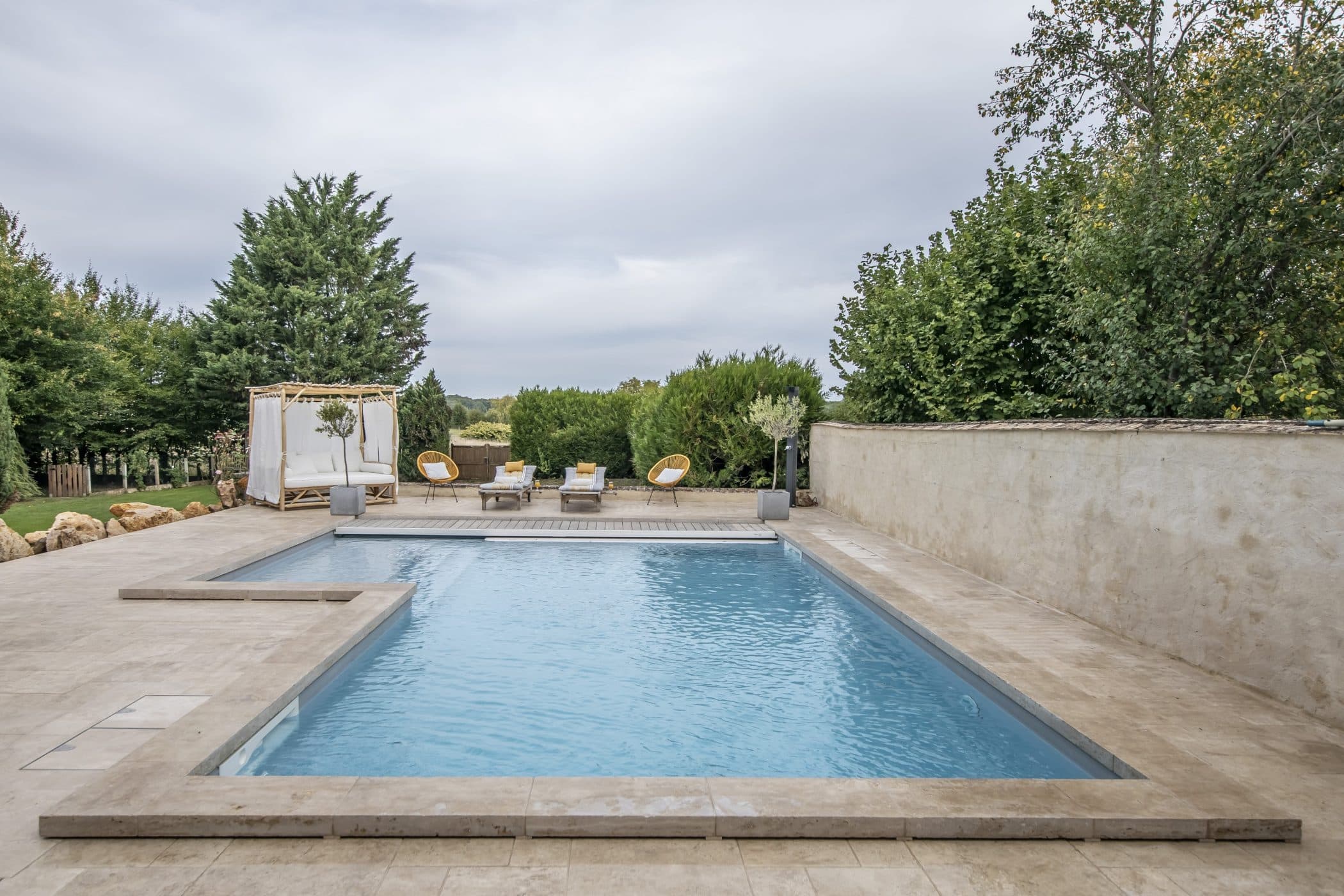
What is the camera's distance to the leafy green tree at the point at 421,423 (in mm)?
16016

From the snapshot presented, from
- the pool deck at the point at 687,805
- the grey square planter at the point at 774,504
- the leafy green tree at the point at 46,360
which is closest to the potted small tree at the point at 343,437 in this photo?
the grey square planter at the point at 774,504

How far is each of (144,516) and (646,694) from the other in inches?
334

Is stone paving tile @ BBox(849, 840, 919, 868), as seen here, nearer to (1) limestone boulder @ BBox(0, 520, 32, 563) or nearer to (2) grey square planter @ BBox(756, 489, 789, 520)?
(2) grey square planter @ BBox(756, 489, 789, 520)

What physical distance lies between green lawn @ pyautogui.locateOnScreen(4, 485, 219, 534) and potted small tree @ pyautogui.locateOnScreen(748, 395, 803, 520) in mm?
9963

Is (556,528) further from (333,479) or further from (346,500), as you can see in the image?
(333,479)

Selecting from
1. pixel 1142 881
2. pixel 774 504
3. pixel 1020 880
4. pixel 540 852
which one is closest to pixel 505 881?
pixel 540 852

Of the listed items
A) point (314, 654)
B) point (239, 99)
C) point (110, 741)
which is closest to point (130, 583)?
point (314, 654)

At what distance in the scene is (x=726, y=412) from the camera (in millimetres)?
13938

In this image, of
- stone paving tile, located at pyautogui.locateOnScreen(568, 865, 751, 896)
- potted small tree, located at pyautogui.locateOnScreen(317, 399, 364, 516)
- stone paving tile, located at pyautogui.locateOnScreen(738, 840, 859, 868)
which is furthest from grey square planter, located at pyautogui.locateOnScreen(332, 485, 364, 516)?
stone paving tile, located at pyautogui.locateOnScreen(738, 840, 859, 868)

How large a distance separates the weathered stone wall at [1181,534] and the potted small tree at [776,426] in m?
3.82

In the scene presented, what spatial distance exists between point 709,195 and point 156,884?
578 inches

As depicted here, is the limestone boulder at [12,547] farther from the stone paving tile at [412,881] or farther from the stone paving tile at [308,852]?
the stone paving tile at [412,881]

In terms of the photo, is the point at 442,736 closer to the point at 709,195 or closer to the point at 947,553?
the point at 947,553

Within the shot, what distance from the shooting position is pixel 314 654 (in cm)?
439
